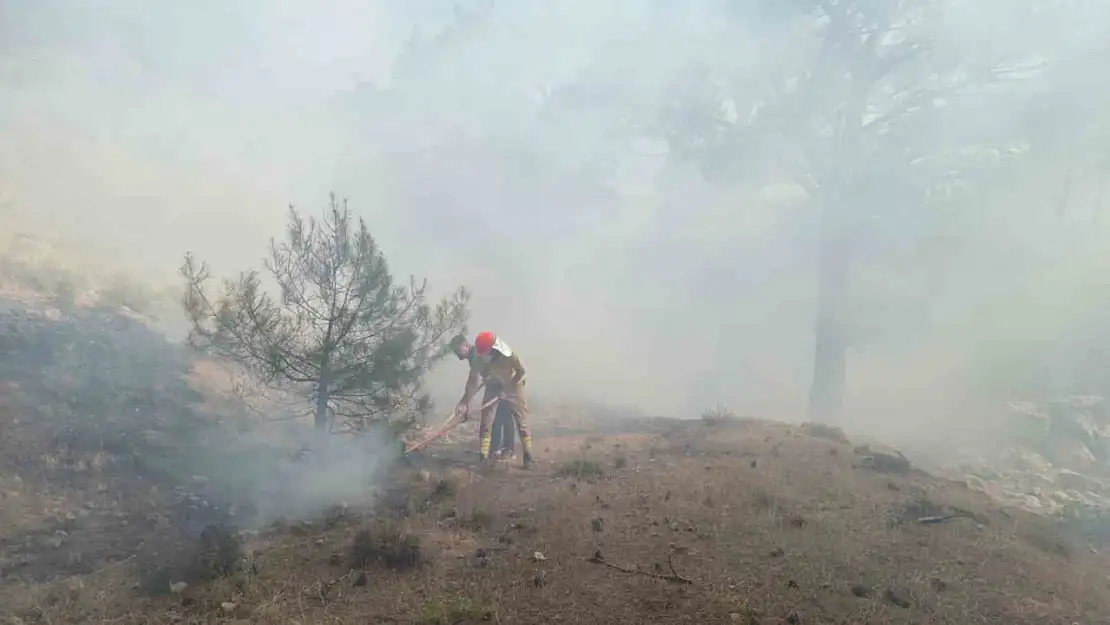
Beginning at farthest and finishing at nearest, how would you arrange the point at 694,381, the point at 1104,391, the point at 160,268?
the point at 694,381, the point at 160,268, the point at 1104,391

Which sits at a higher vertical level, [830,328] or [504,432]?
[830,328]

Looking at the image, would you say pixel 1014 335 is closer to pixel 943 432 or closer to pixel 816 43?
pixel 943 432

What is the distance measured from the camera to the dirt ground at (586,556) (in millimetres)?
4211

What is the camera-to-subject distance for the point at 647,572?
4.71 metres

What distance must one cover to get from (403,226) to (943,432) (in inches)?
523

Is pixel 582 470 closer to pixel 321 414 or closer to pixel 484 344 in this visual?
pixel 484 344

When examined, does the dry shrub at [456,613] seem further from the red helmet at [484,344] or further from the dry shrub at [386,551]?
the red helmet at [484,344]

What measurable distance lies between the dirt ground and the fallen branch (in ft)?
0.05

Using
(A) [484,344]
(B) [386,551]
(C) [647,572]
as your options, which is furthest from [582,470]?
(B) [386,551]

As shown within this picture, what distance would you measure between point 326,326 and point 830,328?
9207 mm

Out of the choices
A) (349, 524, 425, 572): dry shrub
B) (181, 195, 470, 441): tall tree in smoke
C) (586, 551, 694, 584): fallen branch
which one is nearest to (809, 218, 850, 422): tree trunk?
(181, 195, 470, 441): tall tree in smoke

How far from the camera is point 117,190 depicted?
57.2 feet

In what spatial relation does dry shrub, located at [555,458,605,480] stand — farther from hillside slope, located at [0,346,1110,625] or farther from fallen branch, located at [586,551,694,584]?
fallen branch, located at [586,551,694,584]

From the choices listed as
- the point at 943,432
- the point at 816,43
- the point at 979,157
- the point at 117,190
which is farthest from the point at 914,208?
the point at 117,190
